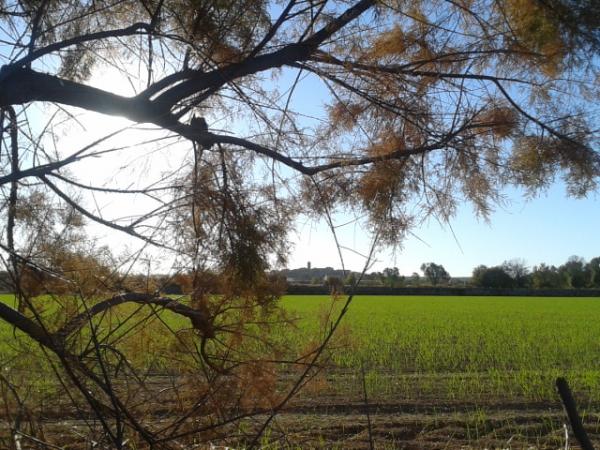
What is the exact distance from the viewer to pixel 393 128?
213 centimetres

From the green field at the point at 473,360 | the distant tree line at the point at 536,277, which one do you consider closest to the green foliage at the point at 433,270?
the green field at the point at 473,360

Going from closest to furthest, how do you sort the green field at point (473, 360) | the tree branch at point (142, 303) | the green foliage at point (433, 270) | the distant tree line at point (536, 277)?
the tree branch at point (142, 303)
the green foliage at point (433, 270)
the green field at point (473, 360)
the distant tree line at point (536, 277)

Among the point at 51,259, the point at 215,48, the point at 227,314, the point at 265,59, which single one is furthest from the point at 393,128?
the point at 51,259

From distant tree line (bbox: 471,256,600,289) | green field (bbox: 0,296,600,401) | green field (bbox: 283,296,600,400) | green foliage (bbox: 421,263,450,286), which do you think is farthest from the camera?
distant tree line (bbox: 471,256,600,289)

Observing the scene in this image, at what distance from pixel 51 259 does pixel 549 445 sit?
3.94m

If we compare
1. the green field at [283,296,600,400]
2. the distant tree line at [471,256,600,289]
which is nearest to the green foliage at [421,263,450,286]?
the green field at [283,296,600,400]

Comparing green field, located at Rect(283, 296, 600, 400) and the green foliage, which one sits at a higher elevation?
the green foliage

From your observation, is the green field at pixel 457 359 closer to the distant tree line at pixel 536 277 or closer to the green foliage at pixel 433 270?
the green foliage at pixel 433 270

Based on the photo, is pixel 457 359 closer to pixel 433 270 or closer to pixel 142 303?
pixel 433 270

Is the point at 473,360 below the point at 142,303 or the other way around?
below

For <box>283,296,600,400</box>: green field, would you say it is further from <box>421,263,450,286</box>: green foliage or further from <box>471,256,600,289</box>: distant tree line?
<box>471,256,600,289</box>: distant tree line

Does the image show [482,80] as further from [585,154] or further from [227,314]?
[227,314]

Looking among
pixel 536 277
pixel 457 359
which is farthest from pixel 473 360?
pixel 536 277

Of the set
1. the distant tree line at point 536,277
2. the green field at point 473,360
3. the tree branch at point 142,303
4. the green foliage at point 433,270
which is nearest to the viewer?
the tree branch at point 142,303
